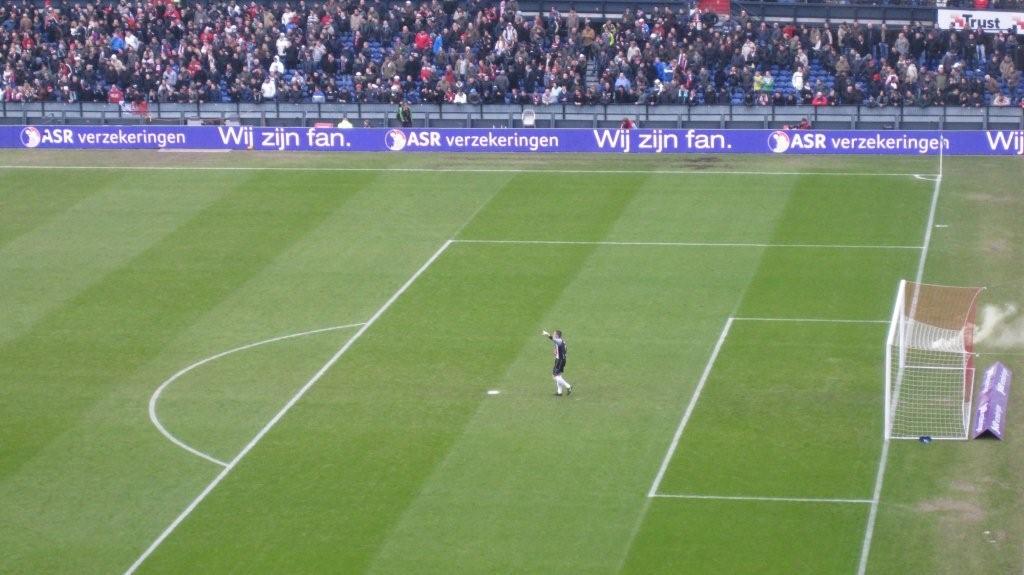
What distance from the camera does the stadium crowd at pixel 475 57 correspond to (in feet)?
198

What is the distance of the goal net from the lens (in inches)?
1228

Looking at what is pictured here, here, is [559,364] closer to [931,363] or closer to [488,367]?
[488,367]

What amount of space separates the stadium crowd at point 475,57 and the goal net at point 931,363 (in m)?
22.8

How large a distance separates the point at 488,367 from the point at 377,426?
390 cm

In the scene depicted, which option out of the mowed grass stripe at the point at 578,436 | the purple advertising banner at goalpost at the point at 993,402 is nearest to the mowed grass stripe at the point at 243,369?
the mowed grass stripe at the point at 578,436

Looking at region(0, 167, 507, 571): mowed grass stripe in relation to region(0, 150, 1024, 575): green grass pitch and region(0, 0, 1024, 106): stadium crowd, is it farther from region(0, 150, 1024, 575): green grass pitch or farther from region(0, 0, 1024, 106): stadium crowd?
region(0, 0, 1024, 106): stadium crowd

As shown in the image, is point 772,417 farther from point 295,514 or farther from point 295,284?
point 295,284

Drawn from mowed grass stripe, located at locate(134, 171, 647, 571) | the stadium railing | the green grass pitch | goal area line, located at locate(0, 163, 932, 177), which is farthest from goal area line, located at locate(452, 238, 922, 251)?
the stadium railing

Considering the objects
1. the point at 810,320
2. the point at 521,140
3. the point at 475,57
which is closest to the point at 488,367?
the point at 810,320

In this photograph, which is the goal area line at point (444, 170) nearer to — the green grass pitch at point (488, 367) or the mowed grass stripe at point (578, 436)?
the green grass pitch at point (488, 367)

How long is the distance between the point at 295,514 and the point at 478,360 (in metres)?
8.41

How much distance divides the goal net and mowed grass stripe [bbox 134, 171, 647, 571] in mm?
8145

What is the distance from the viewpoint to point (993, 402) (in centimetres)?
3166

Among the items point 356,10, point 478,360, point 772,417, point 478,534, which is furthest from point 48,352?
point 356,10
